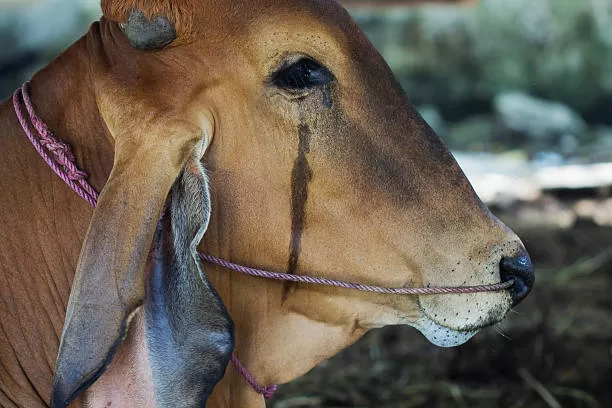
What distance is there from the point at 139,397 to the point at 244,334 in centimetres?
41

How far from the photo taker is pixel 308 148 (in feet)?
7.31

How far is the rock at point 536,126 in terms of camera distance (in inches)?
469

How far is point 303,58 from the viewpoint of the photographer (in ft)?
7.25

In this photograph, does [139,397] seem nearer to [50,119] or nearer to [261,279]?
[261,279]

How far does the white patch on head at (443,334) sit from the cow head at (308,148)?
1.2 inches

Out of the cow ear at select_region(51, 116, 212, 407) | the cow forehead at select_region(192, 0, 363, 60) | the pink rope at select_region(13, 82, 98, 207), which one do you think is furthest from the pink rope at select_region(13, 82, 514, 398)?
the cow forehead at select_region(192, 0, 363, 60)

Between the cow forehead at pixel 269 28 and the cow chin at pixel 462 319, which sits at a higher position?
the cow forehead at pixel 269 28

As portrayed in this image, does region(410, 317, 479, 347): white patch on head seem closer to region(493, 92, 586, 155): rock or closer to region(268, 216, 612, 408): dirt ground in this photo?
region(268, 216, 612, 408): dirt ground

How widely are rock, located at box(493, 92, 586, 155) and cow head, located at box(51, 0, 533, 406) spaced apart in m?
9.56

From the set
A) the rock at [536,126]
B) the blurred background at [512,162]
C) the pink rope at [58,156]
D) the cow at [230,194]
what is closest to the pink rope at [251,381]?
the cow at [230,194]

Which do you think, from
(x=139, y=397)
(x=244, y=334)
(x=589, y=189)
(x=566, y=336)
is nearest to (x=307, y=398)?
(x=566, y=336)

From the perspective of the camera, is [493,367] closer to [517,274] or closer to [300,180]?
[517,274]

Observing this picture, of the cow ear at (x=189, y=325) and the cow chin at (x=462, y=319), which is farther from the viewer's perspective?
the cow chin at (x=462, y=319)

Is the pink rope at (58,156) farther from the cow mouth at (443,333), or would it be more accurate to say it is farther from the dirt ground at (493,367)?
the dirt ground at (493,367)
